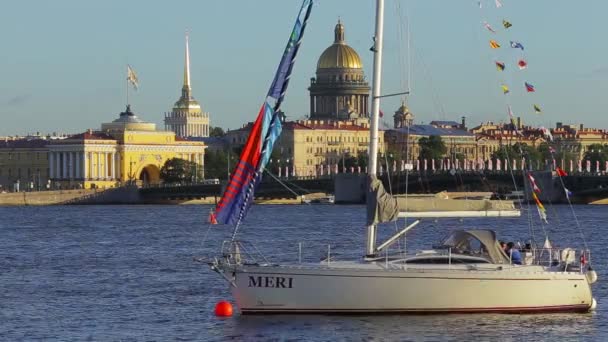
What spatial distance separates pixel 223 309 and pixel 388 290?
2716mm

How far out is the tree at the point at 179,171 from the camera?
12012cm

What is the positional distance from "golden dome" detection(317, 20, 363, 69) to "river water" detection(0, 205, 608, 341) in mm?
100180

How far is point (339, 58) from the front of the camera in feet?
506

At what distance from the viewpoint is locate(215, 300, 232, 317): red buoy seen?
2469 centimetres

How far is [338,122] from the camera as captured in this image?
146 metres

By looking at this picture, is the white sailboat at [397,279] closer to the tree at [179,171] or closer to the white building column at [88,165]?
the tree at [179,171]

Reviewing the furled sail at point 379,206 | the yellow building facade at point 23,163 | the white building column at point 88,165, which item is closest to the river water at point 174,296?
the furled sail at point 379,206

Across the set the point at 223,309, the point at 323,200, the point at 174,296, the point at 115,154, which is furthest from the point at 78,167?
the point at 223,309

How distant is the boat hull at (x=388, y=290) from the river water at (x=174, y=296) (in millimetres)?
224

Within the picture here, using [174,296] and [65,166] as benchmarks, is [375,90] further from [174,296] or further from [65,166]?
[65,166]

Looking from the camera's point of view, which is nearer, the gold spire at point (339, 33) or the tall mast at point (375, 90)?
the tall mast at point (375, 90)

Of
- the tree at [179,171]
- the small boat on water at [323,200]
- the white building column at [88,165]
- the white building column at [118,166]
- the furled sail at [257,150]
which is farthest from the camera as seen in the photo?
the white building column at [118,166]

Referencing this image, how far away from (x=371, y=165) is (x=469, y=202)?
1552 mm

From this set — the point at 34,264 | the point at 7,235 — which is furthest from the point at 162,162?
the point at 34,264
